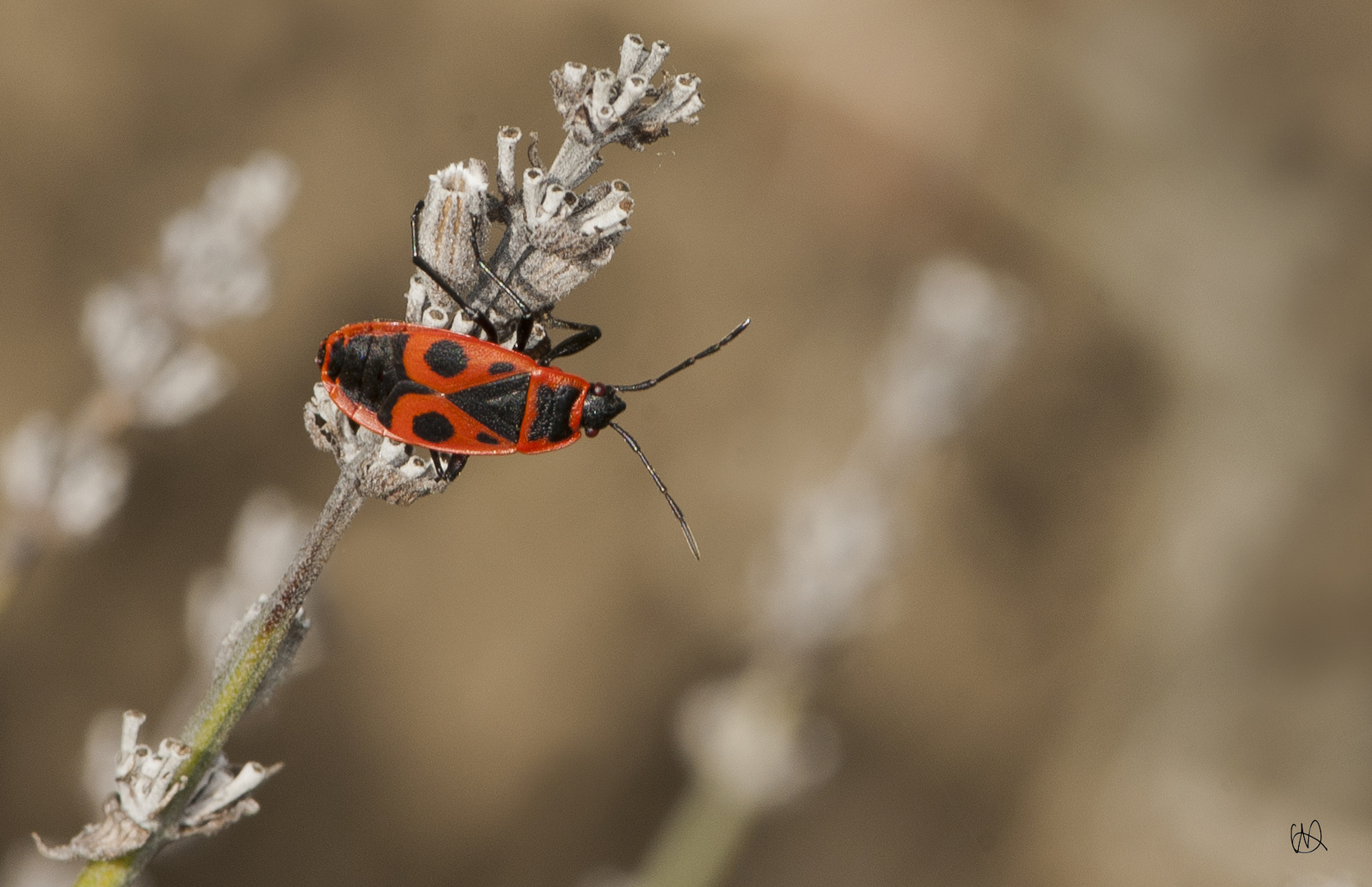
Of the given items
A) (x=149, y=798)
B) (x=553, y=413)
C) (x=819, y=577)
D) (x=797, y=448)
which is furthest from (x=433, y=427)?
(x=797, y=448)

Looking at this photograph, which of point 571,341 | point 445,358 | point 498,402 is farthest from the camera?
point 571,341

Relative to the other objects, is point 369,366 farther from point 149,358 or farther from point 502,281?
point 149,358

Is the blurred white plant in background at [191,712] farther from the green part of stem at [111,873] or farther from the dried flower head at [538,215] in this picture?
the dried flower head at [538,215]

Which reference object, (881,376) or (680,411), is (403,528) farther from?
(881,376)

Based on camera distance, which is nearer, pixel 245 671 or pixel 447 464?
pixel 245 671

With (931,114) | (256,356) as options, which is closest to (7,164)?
(256,356)

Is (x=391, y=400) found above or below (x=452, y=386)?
above

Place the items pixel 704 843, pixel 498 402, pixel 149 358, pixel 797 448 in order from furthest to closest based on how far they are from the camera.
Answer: pixel 797 448 → pixel 704 843 → pixel 149 358 → pixel 498 402
